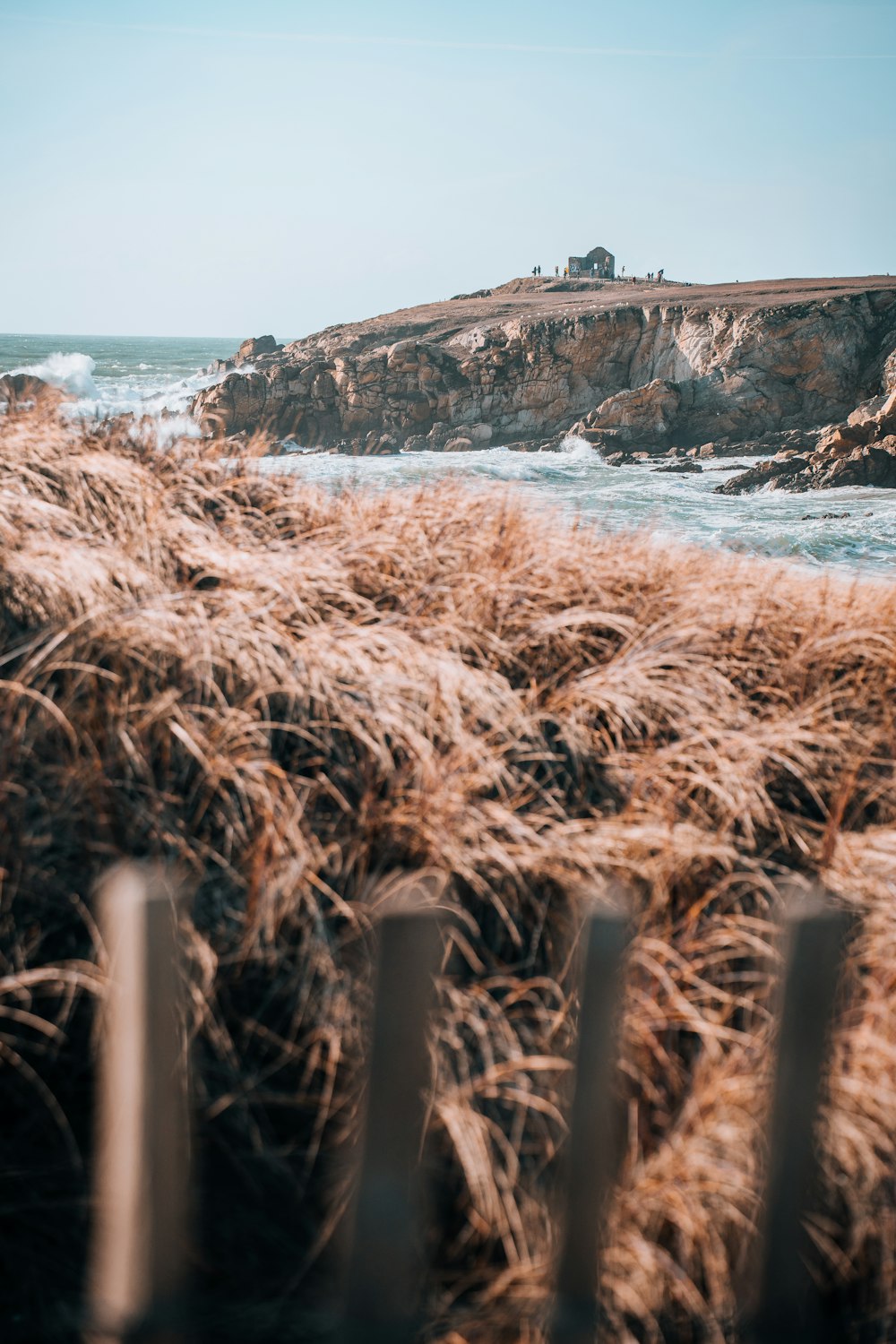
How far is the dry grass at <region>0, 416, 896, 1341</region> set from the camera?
4.66 feet

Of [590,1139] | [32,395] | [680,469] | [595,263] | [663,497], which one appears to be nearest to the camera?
[590,1139]

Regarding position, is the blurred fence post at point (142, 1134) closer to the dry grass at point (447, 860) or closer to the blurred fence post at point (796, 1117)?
the dry grass at point (447, 860)

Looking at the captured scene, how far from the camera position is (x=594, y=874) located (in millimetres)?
1818

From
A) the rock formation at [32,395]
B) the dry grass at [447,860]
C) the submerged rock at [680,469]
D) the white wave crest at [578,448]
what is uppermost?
the white wave crest at [578,448]

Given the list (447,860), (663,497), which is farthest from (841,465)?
(447,860)

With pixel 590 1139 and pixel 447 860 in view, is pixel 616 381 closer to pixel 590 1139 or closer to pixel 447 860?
pixel 447 860

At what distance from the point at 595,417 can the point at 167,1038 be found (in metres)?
28.2

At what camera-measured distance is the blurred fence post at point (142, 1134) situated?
3.09 feet

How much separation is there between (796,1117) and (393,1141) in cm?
50

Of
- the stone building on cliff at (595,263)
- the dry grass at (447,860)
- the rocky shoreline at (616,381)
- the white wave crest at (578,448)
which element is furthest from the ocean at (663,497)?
the stone building on cliff at (595,263)

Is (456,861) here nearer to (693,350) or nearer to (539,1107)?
(539,1107)

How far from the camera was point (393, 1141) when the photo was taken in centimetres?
101

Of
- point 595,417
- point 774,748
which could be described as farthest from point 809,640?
point 595,417

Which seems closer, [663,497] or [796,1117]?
[796,1117]
